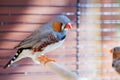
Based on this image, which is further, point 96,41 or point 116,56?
point 96,41

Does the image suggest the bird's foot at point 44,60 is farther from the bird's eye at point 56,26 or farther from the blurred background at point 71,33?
the blurred background at point 71,33

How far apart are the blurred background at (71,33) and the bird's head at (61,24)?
0.59 m

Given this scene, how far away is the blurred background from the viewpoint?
2.45 metres

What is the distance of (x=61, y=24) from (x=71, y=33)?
2.15 feet

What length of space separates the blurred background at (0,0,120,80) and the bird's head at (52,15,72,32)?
1.94 ft

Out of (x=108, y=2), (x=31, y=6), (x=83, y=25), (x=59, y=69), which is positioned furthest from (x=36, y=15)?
(x=59, y=69)

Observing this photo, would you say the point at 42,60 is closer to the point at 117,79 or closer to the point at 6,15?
the point at 6,15

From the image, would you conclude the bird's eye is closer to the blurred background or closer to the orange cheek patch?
the orange cheek patch

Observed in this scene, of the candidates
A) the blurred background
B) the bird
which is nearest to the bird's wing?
the bird

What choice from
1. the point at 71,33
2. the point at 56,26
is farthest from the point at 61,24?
the point at 71,33

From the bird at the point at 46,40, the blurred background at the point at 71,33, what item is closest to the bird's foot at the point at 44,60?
the bird at the point at 46,40

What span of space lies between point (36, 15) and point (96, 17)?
16.4 inches

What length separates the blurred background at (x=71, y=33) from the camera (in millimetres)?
2445

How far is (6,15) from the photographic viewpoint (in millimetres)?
2428
